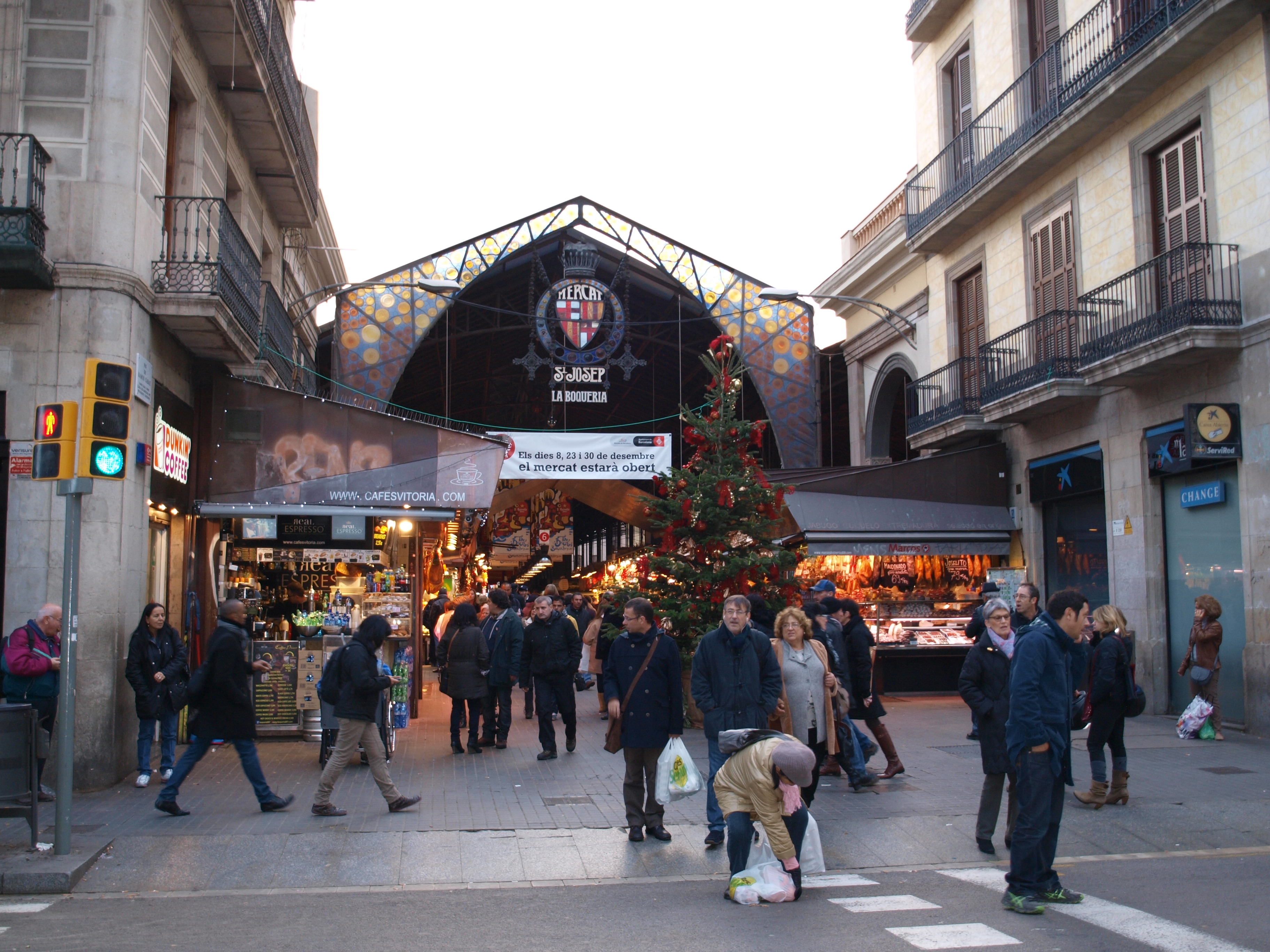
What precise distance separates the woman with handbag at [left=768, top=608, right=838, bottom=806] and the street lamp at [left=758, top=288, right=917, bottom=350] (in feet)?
39.1

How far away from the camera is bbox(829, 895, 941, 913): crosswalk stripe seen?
6.50m

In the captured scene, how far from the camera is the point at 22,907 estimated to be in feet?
22.2

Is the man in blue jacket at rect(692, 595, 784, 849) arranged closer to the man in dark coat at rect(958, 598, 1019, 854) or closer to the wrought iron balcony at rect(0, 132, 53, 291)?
the man in dark coat at rect(958, 598, 1019, 854)

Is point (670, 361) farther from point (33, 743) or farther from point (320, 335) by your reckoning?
point (33, 743)

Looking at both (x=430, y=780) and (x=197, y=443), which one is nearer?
(x=430, y=780)

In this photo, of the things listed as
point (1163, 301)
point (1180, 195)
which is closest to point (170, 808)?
point (1163, 301)

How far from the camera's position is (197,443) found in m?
14.3

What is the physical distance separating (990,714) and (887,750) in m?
2.61

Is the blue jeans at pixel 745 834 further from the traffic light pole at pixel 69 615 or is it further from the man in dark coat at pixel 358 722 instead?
the traffic light pole at pixel 69 615

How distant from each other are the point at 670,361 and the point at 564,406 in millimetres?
5145

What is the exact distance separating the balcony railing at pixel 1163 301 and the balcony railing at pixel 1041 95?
285 cm

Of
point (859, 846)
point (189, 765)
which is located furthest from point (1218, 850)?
point (189, 765)

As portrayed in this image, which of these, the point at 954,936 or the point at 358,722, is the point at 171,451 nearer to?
the point at 358,722

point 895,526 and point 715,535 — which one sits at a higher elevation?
point 895,526
